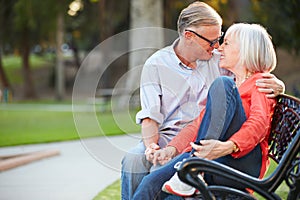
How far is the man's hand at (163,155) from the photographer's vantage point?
11.0ft

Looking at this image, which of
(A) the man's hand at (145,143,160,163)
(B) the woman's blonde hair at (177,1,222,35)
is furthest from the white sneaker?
(B) the woman's blonde hair at (177,1,222,35)

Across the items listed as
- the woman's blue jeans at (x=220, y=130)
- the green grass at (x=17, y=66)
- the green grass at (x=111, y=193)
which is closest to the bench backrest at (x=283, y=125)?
the woman's blue jeans at (x=220, y=130)

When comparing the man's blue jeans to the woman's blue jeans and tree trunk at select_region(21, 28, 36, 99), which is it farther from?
tree trunk at select_region(21, 28, 36, 99)

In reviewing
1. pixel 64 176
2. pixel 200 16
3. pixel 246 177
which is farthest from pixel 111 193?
pixel 246 177

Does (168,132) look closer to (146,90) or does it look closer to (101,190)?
(146,90)

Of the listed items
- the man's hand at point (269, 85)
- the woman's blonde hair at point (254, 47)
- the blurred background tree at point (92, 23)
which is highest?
the woman's blonde hair at point (254, 47)

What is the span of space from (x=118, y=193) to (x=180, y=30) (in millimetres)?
2381

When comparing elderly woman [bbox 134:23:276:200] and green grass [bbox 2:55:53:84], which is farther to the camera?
green grass [bbox 2:55:53:84]

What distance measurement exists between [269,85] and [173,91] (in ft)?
2.01

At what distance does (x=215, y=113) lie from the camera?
2941 mm

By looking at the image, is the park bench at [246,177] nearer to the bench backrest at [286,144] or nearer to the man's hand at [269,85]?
the bench backrest at [286,144]

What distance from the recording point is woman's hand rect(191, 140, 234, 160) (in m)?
2.92

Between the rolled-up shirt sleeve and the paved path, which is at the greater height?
the rolled-up shirt sleeve

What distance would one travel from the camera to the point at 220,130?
2.97 meters
